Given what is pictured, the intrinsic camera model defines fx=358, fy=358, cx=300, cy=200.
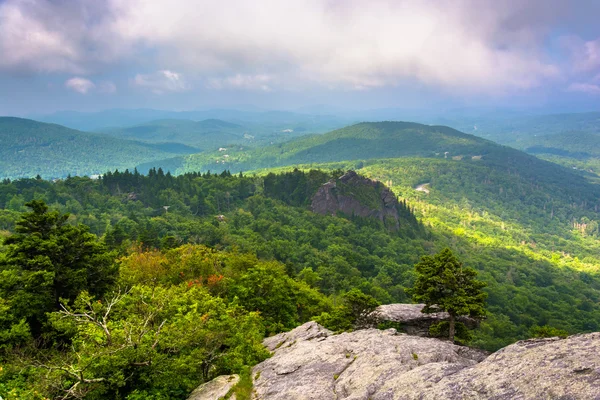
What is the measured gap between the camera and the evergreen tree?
26297 millimetres

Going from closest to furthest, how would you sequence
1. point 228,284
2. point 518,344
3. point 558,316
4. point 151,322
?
point 518,344
point 151,322
point 228,284
point 558,316

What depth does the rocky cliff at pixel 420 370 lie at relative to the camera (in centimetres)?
1318

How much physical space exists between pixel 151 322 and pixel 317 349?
14.0 meters

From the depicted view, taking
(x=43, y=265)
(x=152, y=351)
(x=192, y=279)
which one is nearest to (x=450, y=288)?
(x=152, y=351)

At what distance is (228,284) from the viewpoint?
44.3m

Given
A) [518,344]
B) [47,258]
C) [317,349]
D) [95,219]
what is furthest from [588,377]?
[95,219]

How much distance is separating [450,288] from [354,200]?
13227 cm

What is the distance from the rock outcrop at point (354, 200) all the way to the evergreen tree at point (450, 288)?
12507 centimetres

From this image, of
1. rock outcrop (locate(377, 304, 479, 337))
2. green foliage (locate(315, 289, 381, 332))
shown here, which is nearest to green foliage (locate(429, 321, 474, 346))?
rock outcrop (locate(377, 304, 479, 337))

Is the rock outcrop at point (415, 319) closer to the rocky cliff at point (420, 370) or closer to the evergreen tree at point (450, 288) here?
the evergreen tree at point (450, 288)

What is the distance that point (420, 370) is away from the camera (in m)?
17.6

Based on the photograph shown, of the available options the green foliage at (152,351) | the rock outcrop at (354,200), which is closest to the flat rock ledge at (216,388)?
the green foliage at (152,351)

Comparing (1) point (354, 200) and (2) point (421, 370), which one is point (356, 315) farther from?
(1) point (354, 200)

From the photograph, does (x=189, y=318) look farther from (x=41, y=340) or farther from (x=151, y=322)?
(x=41, y=340)
